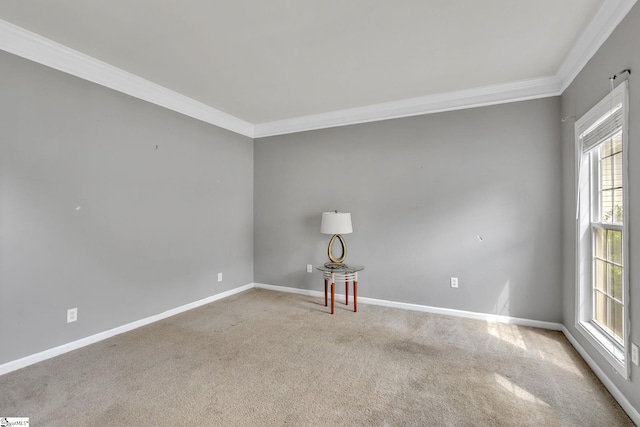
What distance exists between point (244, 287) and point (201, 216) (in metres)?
1.38

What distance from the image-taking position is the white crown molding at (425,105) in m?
3.15

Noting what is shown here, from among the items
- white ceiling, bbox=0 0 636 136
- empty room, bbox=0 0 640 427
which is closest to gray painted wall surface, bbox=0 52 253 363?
empty room, bbox=0 0 640 427

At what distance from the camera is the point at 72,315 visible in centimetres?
266

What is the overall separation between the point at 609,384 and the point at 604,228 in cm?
113

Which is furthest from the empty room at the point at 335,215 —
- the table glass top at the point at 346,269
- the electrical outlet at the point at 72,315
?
the table glass top at the point at 346,269

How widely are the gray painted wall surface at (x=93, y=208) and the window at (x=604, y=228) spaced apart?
405 cm

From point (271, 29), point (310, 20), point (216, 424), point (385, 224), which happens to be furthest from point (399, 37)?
point (216, 424)

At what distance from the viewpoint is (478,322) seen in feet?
10.9

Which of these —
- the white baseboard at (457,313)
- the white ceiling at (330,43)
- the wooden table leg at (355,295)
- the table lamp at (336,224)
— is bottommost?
the white baseboard at (457,313)

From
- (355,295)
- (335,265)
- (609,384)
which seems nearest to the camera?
(609,384)

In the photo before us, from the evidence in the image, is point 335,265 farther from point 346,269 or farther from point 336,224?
point 336,224

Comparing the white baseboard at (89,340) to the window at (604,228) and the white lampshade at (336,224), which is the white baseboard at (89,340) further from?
the window at (604,228)

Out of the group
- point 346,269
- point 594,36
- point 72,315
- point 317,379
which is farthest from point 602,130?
point 72,315

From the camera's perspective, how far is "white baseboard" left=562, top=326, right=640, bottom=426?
68.9 inches
